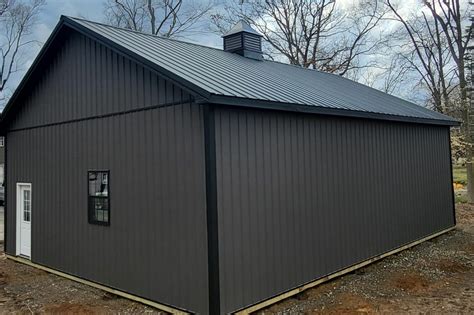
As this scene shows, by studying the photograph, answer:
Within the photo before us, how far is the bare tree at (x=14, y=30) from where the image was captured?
971 inches

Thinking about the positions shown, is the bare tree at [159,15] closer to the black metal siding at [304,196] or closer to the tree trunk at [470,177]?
the tree trunk at [470,177]

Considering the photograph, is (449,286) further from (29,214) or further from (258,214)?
(29,214)

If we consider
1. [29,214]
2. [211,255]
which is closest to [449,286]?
[211,255]

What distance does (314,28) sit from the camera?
72.0ft

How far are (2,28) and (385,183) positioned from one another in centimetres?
2480

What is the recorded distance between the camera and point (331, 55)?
22156mm

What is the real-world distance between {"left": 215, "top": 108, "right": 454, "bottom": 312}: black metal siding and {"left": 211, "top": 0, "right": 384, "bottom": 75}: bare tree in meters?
13.3

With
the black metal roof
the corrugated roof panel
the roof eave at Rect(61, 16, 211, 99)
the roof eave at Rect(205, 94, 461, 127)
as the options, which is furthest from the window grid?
the roof eave at Rect(205, 94, 461, 127)

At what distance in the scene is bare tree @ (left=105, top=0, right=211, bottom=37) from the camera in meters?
22.8

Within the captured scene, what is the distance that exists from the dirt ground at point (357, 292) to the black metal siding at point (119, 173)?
435mm

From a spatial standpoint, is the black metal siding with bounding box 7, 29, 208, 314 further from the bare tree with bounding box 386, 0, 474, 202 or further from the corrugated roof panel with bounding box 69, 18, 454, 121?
the bare tree with bounding box 386, 0, 474, 202

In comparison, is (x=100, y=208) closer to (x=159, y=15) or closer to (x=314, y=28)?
(x=314, y=28)

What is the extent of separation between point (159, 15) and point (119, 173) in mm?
18334

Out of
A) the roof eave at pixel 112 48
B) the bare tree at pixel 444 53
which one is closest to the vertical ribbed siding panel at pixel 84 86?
the roof eave at pixel 112 48
